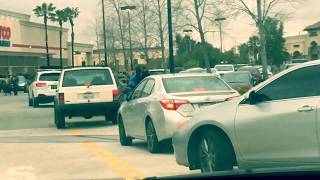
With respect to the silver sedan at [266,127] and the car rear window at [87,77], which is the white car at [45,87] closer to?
the car rear window at [87,77]

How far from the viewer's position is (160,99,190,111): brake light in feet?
37.7

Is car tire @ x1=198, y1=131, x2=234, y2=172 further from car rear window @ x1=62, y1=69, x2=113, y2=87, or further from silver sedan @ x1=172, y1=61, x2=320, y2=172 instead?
car rear window @ x1=62, y1=69, x2=113, y2=87

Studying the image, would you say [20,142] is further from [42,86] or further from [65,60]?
[65,60]

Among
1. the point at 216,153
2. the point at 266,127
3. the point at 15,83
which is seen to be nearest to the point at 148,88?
the point at 216,153

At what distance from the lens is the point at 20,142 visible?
15.2 metres

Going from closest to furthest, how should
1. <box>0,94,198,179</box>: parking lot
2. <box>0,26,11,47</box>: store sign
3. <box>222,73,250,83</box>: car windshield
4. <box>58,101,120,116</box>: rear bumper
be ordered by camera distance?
<box>0,94,198,179</box>: parking lot < <box>58,101,120,116</box>: rear bumper < <box>222,73,250,83</box>: car windshield < <box>0,26,11,47</box>: store sign

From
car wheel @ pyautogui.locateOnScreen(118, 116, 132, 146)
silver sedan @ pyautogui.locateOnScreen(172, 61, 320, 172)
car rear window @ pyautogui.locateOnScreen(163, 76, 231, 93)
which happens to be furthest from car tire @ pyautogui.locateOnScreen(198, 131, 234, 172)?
car wheel @ pyautogui.locateOnScreen(118, 116, 132, 146)

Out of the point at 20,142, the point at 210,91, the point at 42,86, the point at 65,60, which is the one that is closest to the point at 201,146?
the point at 210,91

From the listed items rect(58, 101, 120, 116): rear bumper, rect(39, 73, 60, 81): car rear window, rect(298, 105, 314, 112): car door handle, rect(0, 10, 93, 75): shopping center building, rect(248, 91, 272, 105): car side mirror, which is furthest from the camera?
rect(0, 10, 93, 75): shopping center building

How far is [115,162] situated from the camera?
36.9 feet

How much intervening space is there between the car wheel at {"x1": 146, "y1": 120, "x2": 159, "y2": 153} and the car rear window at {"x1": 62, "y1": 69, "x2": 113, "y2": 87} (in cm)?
694

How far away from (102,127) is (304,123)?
39.2 ft

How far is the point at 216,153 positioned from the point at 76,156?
4320mm

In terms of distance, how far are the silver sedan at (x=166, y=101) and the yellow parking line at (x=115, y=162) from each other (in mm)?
728
